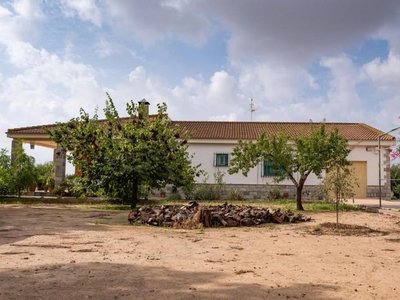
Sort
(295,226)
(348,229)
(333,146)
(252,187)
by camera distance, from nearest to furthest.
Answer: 1. (348,229)
2. (295,226)
3. (333,146)
4. (252,187)

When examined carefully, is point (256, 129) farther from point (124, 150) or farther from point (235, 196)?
point (124, 150)

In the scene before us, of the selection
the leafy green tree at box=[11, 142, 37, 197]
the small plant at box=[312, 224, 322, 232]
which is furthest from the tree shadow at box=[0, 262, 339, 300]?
the leafy green tree at box=[11, 142, 37, 197]

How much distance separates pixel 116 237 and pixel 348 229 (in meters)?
6.00

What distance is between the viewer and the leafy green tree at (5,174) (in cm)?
2020

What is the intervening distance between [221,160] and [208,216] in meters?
14.3

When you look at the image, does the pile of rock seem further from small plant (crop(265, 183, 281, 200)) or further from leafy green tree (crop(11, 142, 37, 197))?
small plant (crop(265, 183, 281, 200))

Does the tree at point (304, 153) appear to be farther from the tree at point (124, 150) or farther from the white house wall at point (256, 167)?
the white house wall at point (256, 167)

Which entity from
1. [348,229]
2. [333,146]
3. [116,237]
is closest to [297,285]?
[116,237]

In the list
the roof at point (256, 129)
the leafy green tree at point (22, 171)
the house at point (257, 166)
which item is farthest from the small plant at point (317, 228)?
the leafy green tree at point (22, 171)

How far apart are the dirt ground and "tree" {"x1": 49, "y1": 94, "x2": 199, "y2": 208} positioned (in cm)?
600

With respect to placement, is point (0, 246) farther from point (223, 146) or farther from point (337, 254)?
point (223, 146)

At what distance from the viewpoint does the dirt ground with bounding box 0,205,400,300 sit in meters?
4.66

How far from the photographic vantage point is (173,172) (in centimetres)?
1670

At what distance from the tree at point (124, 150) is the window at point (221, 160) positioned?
811 cm
